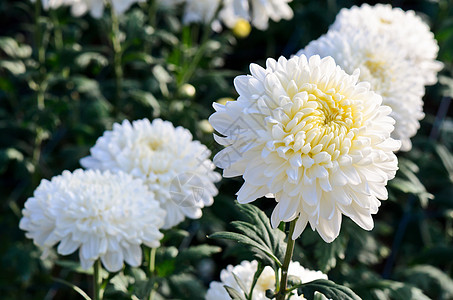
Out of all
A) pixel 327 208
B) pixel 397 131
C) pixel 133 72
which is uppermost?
pixel 327 208

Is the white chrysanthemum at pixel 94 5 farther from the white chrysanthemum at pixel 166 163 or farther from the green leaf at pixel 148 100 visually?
the white chrysanthemum at pixel 166 163

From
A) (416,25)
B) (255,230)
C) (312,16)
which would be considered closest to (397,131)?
(416,25)

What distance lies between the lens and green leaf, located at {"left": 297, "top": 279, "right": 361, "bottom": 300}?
93 cm

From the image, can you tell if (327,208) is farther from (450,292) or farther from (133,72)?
(133,72)

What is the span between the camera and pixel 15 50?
2.17 metres

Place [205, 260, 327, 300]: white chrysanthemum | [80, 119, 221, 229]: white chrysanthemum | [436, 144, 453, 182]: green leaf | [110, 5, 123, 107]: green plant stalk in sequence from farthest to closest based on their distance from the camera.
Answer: [436, 144, 453, 182]: green leaf → [110, 5, 123, 107]: green plant stalk → [80, 119, 221, 229]: white chrysanthemum → [205, 260, 327, 300]: white chrysanthemum

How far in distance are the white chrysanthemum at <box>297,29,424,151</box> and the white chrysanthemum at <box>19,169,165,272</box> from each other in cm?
55

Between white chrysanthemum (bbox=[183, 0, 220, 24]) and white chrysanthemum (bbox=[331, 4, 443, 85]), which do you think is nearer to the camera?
white chrysanthemum (bbox=[331, 4, 443, 85])

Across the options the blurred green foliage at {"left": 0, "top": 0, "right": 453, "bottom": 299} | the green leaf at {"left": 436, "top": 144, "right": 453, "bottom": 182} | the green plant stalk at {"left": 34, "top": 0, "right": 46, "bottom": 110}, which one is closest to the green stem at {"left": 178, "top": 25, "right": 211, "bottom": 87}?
the blurred green foliage at {"left": 0, "top": 0, "right": 453, "bottom": 299}

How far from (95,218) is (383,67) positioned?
30.6 inches

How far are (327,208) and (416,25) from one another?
0.91 m

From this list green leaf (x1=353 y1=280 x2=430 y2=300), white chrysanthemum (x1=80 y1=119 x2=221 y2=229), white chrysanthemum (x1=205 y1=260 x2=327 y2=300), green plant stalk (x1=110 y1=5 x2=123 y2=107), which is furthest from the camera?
green plant stalk (x1=110 y1=5 x2=123 y2=107)

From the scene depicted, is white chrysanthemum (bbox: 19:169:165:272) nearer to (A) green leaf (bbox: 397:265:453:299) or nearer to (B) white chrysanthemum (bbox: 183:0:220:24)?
(A) green leaf (bbox: 397:265:453:299)

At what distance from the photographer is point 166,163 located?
135cm
